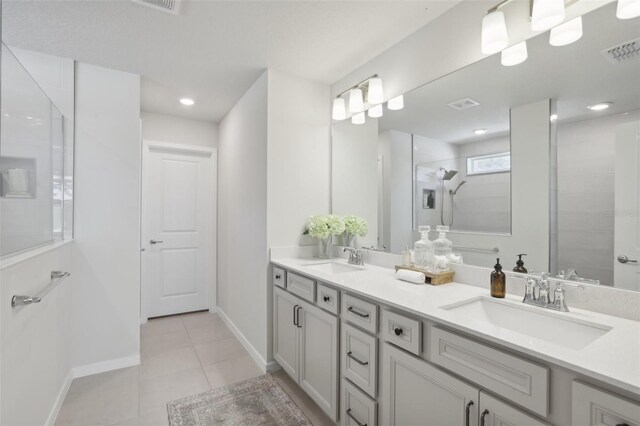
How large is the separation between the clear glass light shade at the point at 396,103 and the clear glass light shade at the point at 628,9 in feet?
3.68

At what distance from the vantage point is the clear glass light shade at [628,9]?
3.76ft

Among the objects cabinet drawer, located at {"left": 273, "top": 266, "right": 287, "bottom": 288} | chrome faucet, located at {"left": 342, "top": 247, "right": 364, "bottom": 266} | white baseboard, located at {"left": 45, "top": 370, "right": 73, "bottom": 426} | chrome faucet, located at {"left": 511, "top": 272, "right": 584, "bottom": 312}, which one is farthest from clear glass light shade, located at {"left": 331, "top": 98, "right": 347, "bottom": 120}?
white baseboard, located at {"left": 45, "top": 370, "right": 73, "bottom": 426}

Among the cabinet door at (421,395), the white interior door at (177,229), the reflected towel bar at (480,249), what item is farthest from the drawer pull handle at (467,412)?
the white interior door at (177,229)

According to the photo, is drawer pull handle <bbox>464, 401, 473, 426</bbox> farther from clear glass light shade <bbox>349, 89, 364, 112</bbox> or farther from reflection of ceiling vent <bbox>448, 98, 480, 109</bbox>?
clear glass light shade <bbox>349, 89, 364, 112</bbox>

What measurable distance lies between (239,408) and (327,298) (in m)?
1.00

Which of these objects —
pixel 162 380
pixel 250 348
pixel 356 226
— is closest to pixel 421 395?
pixel 356 226

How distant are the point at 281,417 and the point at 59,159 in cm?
240

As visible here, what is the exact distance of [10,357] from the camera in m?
1.33

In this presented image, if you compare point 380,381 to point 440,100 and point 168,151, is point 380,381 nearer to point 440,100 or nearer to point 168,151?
point 440,100

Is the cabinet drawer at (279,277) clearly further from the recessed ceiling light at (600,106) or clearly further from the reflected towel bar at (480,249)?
the recessed ceiling light at (600,106)

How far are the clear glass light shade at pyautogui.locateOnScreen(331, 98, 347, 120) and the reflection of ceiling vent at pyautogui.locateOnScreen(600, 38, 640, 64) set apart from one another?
→ 1696 mm

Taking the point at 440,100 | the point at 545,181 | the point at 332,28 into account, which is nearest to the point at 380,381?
the point at 545,181

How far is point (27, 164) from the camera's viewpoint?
1.74m

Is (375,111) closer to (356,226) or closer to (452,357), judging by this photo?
(356,226)
